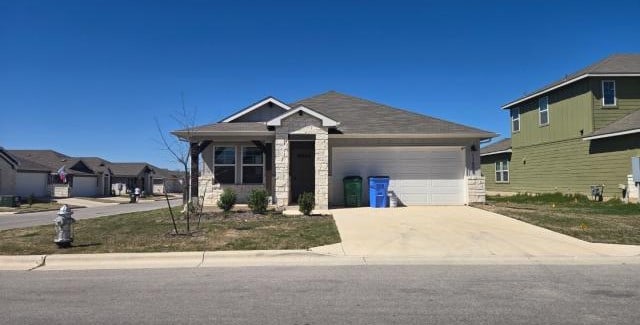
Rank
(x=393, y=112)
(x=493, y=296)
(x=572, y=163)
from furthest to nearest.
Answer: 1. (x=572, y=163)
2. (x=393, y=112)
3. (x=493, y=296)

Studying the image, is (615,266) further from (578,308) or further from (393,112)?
(393,112)

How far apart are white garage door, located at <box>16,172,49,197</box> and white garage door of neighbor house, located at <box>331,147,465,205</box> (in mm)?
34258

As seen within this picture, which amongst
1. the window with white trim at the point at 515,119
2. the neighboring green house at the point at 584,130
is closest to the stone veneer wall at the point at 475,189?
the neighboring green house at the point at 584,130

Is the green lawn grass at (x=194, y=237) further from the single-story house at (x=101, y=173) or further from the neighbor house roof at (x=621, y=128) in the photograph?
the single-story house at (x=101, y=173)

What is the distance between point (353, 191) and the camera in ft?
59.6

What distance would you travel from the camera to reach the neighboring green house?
66.6 ft

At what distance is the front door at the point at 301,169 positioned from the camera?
1988cm

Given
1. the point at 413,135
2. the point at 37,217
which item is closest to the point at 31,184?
the point at 37,217

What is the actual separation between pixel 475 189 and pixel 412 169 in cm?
255

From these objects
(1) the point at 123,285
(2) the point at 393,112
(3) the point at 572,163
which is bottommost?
(1) the point at 123,285

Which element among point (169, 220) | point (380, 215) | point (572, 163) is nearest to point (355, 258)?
point (380, 215)

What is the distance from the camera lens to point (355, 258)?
9.05 m

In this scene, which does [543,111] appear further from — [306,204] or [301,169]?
[306,204]

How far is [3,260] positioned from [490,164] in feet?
100
